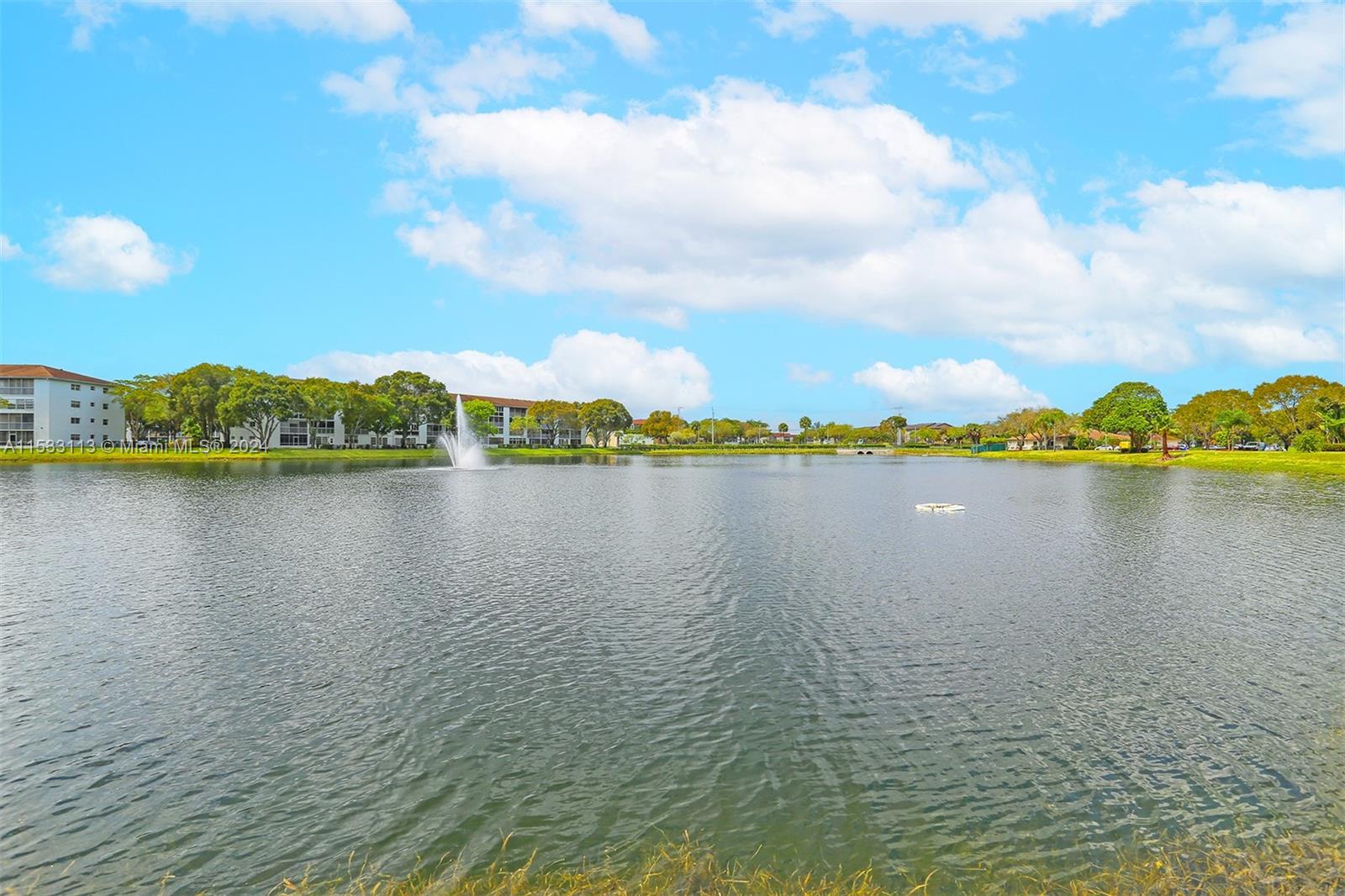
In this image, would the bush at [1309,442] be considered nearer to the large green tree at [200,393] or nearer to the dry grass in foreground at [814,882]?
the dry grass in foreground at [814,882]

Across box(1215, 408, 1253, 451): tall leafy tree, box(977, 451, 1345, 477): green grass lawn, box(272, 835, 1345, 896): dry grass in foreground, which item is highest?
box(1215, 408, 1253, 451): tall leafy tree

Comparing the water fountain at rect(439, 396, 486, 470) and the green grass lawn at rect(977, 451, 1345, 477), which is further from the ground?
the water fountain at rect(439, 396, 486, 470)

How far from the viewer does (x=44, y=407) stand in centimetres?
13100

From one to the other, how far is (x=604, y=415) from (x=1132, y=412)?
4373 inches

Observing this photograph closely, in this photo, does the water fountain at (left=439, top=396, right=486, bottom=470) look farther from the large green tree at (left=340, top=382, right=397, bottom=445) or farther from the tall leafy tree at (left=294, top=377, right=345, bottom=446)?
the tall leafy tree at (left=294, top=377, right=345, bottom=446)

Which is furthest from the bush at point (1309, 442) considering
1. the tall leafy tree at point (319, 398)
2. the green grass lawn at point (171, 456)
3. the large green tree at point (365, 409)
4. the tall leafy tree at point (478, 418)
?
the tall leafy tree at point (319, 398)

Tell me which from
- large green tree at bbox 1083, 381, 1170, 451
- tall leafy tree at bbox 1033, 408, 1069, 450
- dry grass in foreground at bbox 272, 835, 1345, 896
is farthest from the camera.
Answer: tall leafy tree at bbox 1033, 408, 1069, 450

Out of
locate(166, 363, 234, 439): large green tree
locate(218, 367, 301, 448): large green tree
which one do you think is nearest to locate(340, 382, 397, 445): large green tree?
locate(218, 367, 301, 448): large green tree

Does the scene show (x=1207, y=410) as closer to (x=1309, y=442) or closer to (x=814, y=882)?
(x=1309, y=442)

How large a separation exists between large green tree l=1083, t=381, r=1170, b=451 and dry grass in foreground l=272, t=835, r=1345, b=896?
14403cm

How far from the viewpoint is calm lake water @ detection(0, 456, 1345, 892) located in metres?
9.55

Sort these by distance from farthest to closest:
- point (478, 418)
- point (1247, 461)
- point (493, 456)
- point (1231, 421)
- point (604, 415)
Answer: point (604, 415), point (478, 418), point (493, 456), point (1231, 421), point (1247, 461)

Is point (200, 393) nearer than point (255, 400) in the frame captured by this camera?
No

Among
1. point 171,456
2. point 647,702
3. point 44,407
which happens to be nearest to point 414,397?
point 171,456
